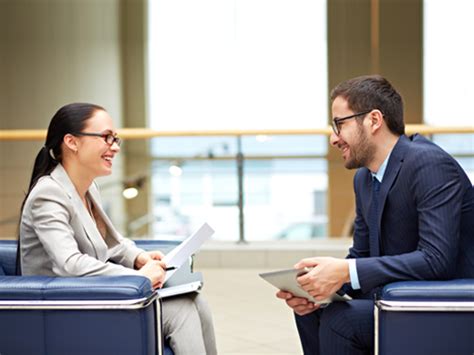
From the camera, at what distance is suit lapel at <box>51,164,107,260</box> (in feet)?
9.93

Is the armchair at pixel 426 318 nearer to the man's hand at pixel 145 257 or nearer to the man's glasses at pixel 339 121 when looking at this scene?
the man's glasses at pixel 339 121

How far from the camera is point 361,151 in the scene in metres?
Result: 2.90

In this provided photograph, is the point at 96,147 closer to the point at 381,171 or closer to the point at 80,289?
the point at 80,289

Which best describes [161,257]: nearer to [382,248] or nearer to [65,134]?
[65,134]

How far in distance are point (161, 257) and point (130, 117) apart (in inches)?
298

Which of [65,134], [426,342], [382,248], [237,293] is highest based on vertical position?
[65,134]

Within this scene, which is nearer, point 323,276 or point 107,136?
point 323,276

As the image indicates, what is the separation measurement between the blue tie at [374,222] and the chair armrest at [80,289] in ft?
2.54

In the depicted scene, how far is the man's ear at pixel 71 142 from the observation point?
3100mm

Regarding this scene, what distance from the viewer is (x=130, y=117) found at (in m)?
10.8

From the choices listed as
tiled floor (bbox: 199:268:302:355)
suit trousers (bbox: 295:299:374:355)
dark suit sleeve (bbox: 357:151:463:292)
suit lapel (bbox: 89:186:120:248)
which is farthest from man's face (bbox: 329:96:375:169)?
tiled floor (bbox: 199:268:302:355)

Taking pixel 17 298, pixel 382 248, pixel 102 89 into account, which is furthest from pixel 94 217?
pixel 102 89

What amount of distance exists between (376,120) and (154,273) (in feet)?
3.02

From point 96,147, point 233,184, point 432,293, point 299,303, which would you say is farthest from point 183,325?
point 233,184
